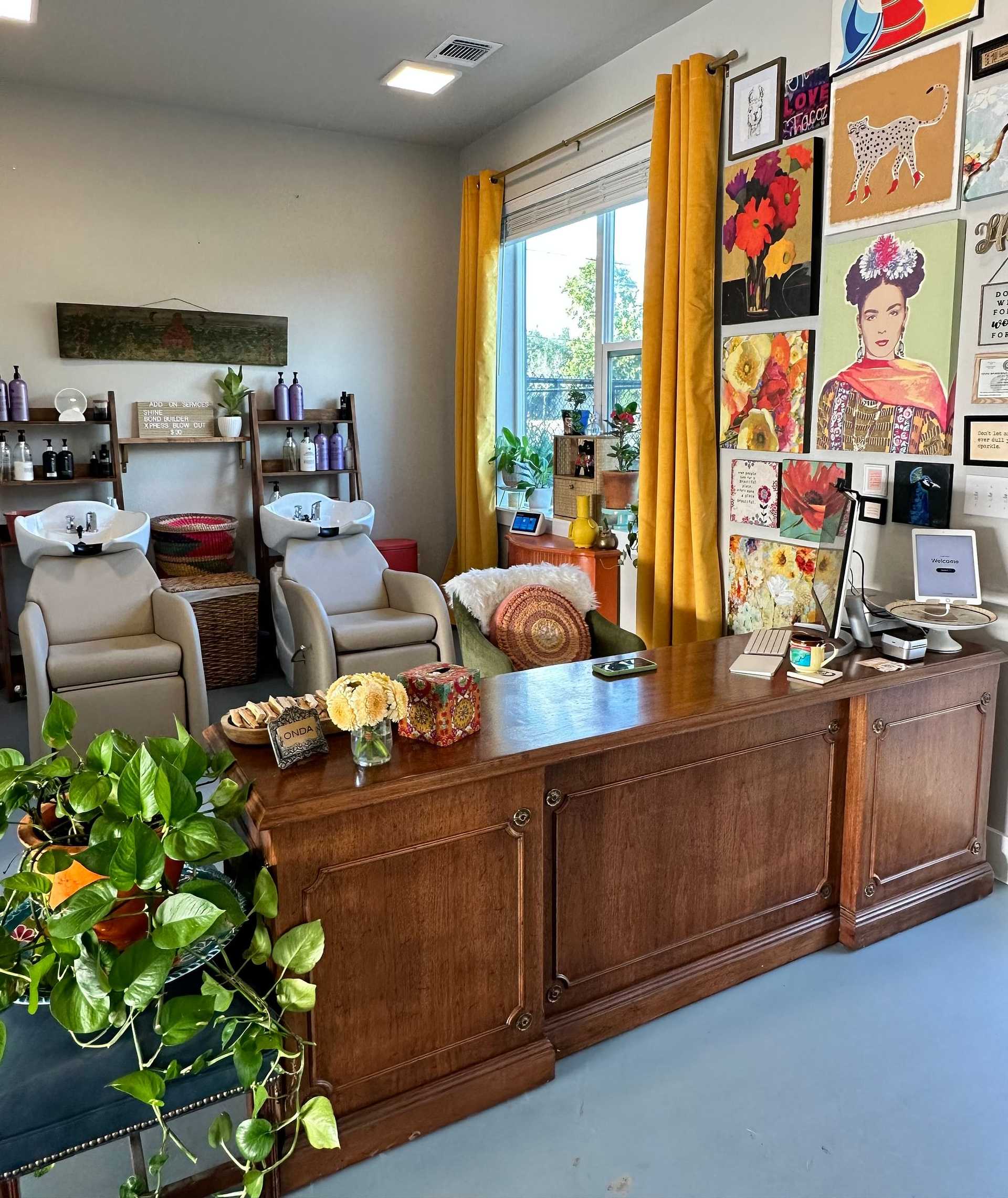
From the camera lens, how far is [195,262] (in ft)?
17.5

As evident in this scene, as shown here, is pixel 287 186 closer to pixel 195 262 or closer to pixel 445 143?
pixel 195 262

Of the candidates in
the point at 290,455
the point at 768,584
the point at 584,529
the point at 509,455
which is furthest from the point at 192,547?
the point at 768,584

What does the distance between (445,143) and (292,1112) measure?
5628 mm

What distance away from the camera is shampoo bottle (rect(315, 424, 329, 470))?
5.60 metres

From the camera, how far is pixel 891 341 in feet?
10.0

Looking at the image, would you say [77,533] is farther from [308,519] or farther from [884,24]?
[884,24]

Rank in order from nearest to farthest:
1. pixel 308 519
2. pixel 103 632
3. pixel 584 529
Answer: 1. pixel 103 632
2. pixel 584 529
3. pixel 308 519

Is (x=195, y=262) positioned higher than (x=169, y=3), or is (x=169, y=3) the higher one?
(x=169, y=3)

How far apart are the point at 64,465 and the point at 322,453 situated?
1414 millimetres

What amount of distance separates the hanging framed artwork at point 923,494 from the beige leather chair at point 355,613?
205cm

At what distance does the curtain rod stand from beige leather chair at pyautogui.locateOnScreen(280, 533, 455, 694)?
2236 mm

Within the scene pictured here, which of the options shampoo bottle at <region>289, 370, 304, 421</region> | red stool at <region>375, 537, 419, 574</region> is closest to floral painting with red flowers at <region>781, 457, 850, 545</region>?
Result: red stool at <region>375, 537, 419, 574</region>

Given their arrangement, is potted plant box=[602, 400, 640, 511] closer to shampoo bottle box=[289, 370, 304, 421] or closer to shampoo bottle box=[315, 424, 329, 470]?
shampoo bottle box=[315, 424, 329, 470]

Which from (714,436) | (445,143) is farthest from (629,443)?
(445,143)
